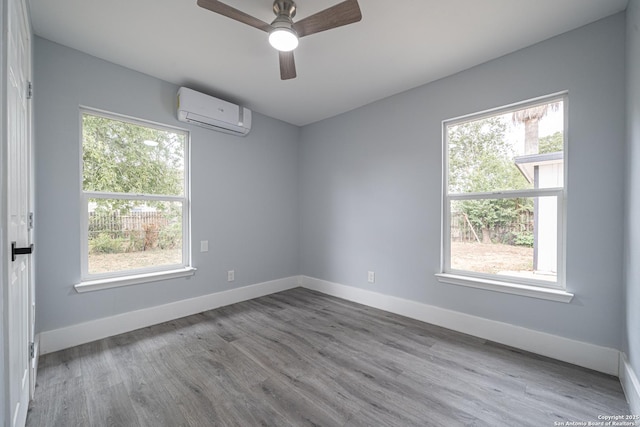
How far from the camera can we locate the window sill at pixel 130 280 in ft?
7.84

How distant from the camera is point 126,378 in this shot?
1.90m

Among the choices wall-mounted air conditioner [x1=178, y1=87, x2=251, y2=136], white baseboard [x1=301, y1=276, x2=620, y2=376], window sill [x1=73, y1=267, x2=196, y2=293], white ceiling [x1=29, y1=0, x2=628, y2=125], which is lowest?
white baseboard [x1=301, y1=276, x2=620, y2=376]

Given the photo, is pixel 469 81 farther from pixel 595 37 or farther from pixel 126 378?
pixel 126 378

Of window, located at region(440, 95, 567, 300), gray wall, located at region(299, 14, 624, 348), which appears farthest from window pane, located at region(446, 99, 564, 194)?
gray wall, located at region(299, 14, 624, 348)

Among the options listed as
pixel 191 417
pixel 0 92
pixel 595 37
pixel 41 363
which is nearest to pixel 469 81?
pixel 595 37

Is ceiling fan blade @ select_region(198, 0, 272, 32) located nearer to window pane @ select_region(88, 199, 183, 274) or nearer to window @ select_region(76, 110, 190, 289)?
window @ select_region(76, 110, 190, 289)

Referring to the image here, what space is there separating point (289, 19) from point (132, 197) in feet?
7.38

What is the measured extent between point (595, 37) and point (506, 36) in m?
0.59

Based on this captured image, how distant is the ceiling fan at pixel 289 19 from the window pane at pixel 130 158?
175cm

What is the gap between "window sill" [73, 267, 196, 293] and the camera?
2389mm

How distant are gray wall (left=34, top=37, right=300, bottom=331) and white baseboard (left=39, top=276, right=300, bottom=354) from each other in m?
0.06

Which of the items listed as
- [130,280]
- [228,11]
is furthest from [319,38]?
[130,280]

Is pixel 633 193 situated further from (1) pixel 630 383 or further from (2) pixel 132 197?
(2) pixel 132 197

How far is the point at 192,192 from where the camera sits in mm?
3117
